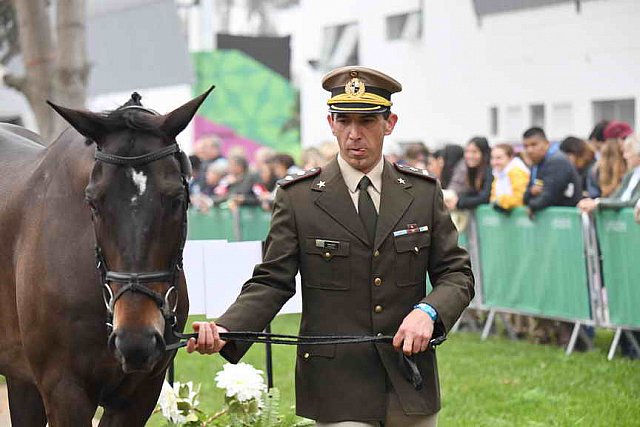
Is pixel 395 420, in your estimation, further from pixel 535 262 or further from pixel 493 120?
pixel 493 120

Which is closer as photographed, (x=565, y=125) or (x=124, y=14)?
(x=565, y=125)

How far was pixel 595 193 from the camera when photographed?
11.2 meters

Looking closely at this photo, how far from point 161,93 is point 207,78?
2.53 m

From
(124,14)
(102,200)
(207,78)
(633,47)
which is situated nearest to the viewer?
(102,200)

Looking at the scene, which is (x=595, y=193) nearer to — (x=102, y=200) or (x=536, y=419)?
(x=536, y=419)

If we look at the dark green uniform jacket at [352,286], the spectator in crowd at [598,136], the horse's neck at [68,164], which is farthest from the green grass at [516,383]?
the dark green uniform jacket at [352,286]

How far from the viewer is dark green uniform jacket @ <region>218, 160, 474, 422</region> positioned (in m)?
4.54

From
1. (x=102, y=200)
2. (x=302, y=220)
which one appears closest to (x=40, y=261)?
(x=102, y=200)

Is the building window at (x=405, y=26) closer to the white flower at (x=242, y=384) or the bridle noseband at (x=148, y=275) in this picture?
the white flower at (x=242, y=384)

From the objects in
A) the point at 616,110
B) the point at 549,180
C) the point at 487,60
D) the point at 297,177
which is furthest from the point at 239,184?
the point at 297,177

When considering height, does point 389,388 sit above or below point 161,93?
below

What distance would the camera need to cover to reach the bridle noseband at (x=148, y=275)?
4.40 meters

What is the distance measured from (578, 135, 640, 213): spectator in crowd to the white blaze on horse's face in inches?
241

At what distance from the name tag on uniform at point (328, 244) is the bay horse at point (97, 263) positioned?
0.54 meters
